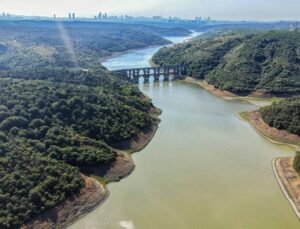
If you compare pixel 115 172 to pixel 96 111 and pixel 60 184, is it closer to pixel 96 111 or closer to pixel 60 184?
pixel 60 184

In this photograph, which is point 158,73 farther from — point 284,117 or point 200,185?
point 200,185

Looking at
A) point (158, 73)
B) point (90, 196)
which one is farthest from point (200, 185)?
point (158, 73)

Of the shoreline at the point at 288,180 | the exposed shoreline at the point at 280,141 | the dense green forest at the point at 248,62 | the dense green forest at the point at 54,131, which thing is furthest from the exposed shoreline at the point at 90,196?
the dense green forest at the point at 248,62

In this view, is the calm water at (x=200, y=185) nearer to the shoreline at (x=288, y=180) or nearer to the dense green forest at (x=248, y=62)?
the shoreline at (x=288, y=180)

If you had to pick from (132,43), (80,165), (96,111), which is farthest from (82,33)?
(80,165)

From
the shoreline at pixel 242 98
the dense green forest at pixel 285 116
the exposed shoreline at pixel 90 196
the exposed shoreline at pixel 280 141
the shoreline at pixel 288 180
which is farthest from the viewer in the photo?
the shoreline at pixel 242 98

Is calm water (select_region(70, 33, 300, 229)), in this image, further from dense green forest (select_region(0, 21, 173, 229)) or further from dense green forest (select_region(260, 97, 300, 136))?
dense green forest (select_region(0, 21, 173, 229))
